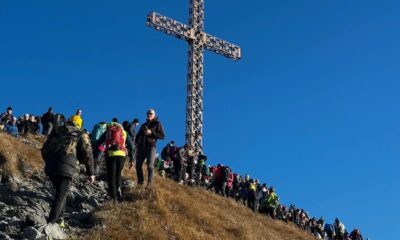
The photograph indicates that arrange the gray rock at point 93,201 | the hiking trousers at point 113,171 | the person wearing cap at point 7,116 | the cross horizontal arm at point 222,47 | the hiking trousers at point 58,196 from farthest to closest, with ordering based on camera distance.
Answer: the cross horizontal arm at point 222,47 → the person wearing cap at point 7,116 → the gray rock at point 93,201 → the hiking trousers at point 113,171 → the hiking trousers at point 58,196

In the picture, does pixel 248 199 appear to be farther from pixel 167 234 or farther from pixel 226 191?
pixel 167 234

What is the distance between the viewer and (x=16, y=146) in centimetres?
1498

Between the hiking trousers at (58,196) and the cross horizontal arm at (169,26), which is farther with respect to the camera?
the cross horizontal arm at (169,26)

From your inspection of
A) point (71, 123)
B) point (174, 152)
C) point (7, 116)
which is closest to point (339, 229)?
point (174, 152)

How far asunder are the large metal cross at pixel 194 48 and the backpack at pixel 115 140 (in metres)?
20.2

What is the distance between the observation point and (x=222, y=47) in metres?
37.6

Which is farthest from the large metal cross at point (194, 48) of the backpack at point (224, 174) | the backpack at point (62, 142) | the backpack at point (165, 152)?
the backpack at point (62, 142)

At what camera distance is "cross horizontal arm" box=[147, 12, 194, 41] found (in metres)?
34.5

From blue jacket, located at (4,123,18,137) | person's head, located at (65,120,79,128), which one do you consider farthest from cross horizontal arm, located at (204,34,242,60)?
person's head, located at (65,120,79,128)

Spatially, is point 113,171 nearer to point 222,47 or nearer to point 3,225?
point 3,225

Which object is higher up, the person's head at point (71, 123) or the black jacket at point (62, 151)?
the person's head at point (71, 123)

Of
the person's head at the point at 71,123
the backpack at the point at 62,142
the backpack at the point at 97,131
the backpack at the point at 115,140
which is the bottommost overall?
the backpack at the point at 62,142

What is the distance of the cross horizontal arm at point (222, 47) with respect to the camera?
120 ft

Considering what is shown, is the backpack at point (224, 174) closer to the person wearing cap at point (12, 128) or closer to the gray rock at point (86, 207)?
the person wearing cap at point (12, 128)
